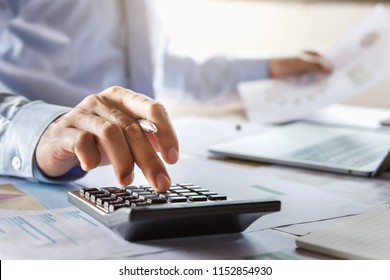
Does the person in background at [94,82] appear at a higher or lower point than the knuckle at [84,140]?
higher

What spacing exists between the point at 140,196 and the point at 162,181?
3 cm

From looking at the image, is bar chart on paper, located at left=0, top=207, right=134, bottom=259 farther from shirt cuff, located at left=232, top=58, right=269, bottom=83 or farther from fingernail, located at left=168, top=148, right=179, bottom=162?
shirt cuff, located at left=232, top=58, right=269, bottom=83

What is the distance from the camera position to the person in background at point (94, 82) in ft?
2.05

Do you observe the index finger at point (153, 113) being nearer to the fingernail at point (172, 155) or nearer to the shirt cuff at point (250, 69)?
the fingernail at point (172, 155)

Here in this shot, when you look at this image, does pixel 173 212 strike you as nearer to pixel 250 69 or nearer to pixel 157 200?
pixel 157 200

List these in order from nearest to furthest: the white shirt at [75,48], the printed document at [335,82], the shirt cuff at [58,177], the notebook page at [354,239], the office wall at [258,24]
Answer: the notebook page at [354,239] < the shirt cuff at [58,177] < the white shirt at [75,48] < the printed document at [335,82] < the office wall at [258,24]

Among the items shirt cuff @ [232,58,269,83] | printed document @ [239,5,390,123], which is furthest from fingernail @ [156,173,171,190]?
shirt cuff @ [232,58,269,83]

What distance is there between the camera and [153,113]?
640 millimetres

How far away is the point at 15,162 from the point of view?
29.8 inches

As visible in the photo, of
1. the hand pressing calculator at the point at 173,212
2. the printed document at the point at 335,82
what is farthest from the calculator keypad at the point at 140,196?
the printed document at the point at 335,82

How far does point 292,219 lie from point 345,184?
169mm

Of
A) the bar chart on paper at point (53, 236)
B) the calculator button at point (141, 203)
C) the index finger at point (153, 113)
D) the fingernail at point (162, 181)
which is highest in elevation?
the index finger at point (153, 113)

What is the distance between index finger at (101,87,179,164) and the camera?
0.62 metres
